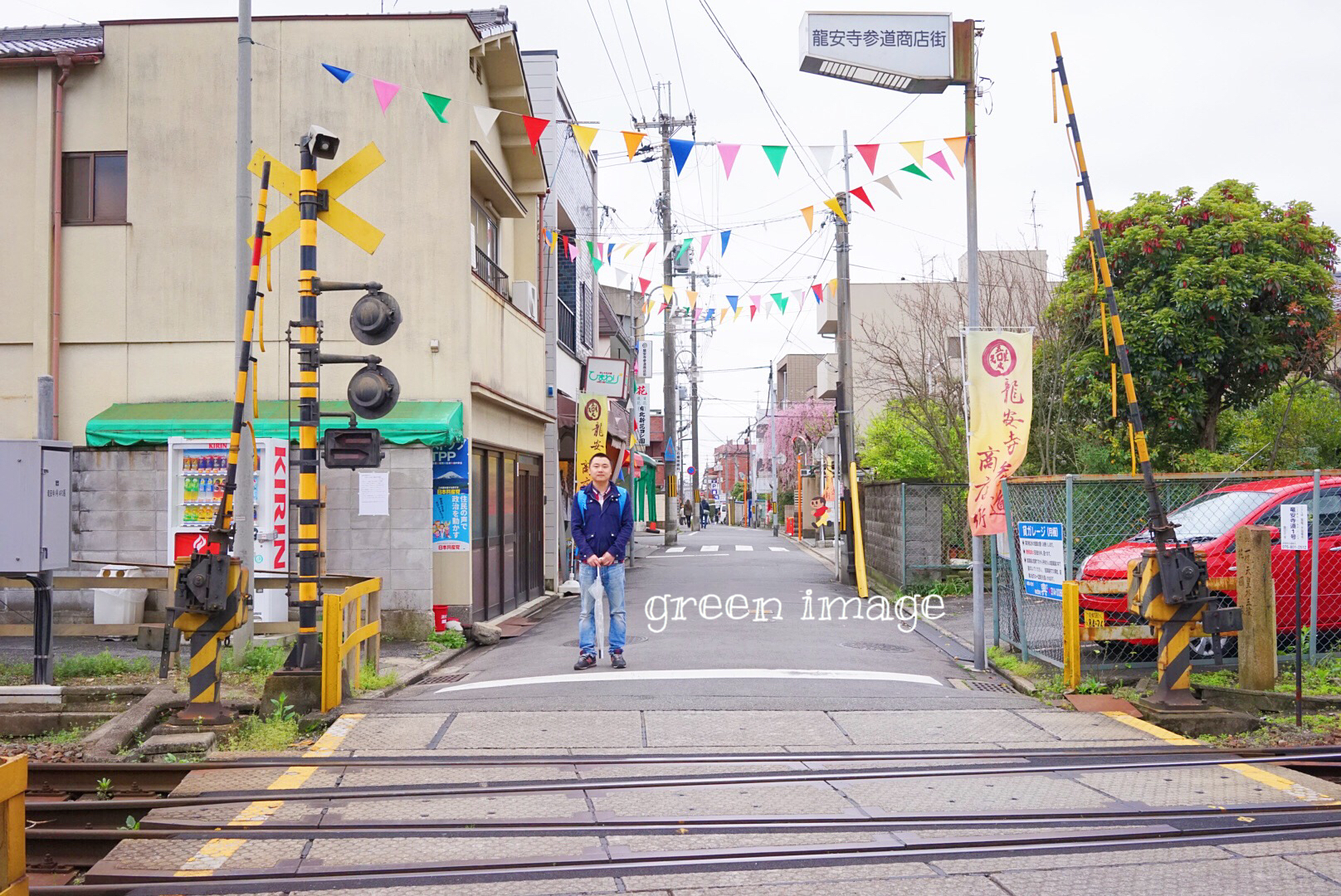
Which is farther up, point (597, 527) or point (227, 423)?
point (227, 423)

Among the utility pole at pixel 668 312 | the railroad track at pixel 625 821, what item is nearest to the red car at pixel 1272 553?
the railroad track at pixel 625 821

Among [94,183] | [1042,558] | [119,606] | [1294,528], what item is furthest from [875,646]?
[94,183]

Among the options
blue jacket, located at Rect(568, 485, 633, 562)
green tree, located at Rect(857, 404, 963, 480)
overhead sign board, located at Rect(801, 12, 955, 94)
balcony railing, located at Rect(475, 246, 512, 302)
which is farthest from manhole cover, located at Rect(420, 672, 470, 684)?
green tree, located at Rect(857, 404, 963, 480)

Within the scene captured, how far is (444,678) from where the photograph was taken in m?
10.9

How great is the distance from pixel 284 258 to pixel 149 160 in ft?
6.70

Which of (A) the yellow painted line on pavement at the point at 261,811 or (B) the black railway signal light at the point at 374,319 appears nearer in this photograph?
(A) the yellow painted line on pavement at the point at 261,811

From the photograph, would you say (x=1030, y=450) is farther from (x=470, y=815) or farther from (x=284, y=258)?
(x=470, y=815)

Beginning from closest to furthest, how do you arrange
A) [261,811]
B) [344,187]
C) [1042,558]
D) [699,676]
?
[261,811], [344,187], [699,676], [1042,558]

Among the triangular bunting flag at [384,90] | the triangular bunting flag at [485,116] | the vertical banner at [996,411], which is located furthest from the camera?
the triangular bunting flag at [485,116]

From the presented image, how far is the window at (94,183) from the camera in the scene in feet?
46.1

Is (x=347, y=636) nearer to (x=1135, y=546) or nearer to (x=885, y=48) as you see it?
(x=1135, y=546)

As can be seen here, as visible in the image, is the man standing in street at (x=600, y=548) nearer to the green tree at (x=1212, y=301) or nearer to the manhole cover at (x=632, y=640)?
the manhole cover at (x=632, y=640)

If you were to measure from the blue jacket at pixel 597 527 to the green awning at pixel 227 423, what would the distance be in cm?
333

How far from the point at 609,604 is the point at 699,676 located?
3.89 feet
